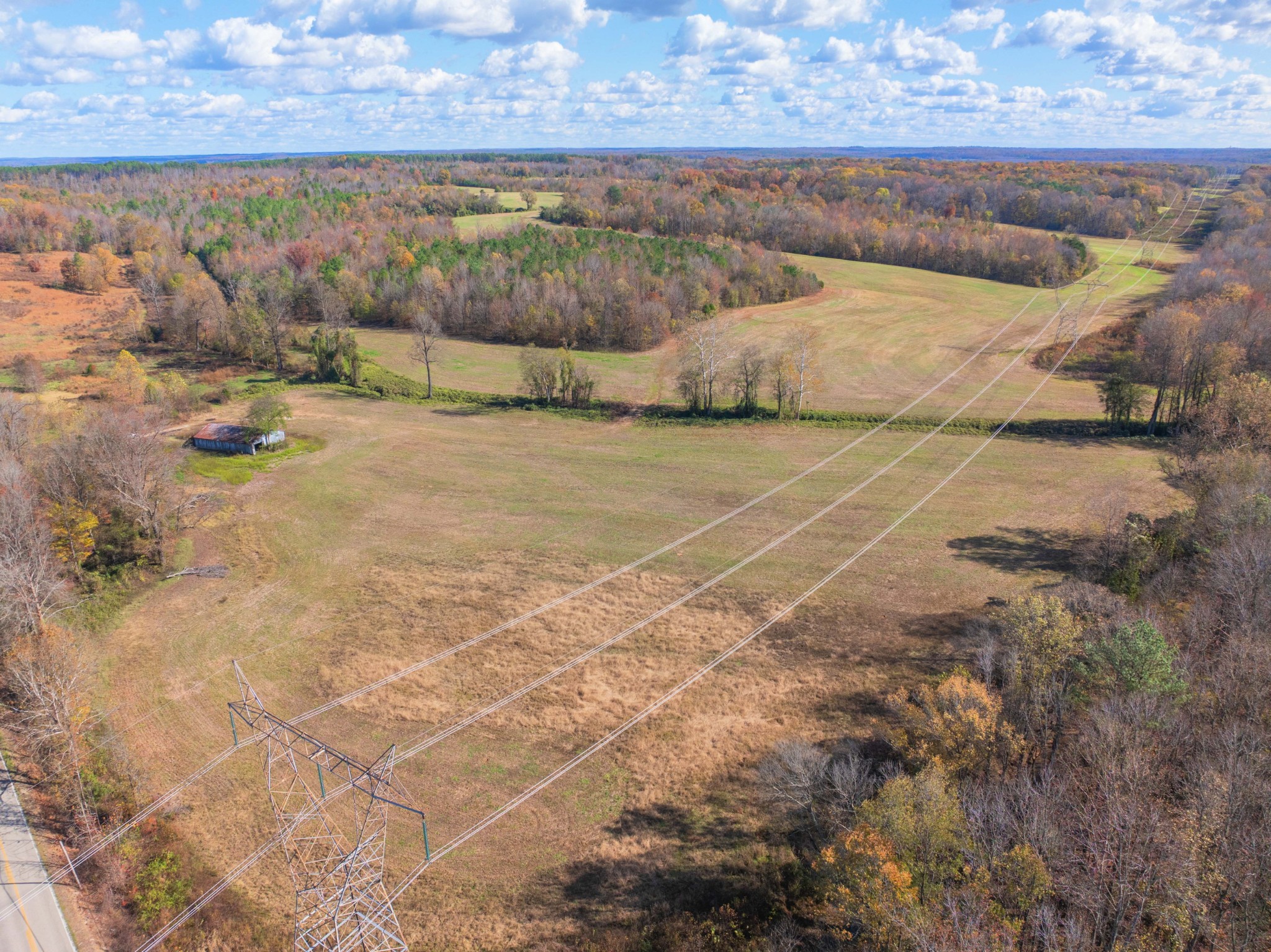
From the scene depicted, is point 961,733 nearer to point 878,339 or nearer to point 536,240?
point 878,339

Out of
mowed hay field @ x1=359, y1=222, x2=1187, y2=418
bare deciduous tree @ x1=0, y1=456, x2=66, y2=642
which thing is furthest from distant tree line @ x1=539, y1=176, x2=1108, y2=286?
bare deciduous tree @ x1=0, y1=456, x2=66, y2=642

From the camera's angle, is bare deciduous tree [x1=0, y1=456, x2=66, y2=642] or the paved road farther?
bare deciduous tree [x1=0, y1=456, x2=66, y2=642]

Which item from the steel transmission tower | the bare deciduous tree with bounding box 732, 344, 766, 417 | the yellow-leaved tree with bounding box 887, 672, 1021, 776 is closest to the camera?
the steel transmission tower

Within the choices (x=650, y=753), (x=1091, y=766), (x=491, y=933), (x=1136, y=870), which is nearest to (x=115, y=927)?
(x=491, y=933)

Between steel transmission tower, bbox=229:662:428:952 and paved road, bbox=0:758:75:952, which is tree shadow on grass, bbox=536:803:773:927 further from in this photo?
paved road, bbox=0:758:75:952

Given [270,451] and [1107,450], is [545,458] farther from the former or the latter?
[1107,450]

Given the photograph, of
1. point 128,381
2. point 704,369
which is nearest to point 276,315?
point 128,381

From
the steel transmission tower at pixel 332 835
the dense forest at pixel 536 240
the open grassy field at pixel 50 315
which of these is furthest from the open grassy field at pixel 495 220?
the steel transmission tower at pixel 332 835
